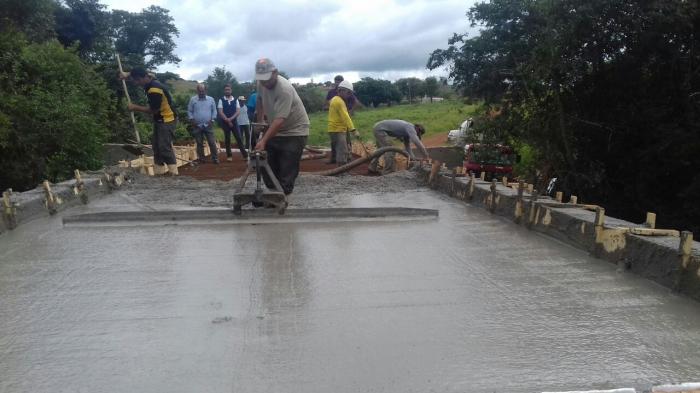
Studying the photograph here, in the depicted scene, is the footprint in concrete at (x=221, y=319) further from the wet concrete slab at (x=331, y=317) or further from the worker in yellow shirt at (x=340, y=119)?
the worker in yellow shirt at (x=340, y=119)

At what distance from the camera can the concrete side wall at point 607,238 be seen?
2732mm

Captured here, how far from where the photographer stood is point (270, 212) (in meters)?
4.68

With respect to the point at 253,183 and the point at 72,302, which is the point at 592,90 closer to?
the point at 253,183

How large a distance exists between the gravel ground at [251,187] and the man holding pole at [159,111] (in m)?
0.48

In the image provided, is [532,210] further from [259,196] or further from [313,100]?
[313,100]

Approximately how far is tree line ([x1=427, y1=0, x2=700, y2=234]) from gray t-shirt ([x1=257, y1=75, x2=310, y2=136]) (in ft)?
23.7

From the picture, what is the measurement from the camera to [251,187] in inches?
253

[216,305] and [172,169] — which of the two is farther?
[172,169]

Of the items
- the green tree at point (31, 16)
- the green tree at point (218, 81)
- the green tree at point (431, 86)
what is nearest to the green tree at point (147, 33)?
the green tree at point (218, 81)

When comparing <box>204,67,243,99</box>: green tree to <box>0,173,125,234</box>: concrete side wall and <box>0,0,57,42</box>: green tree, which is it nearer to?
<box>0,0,57,42</box>: green tree

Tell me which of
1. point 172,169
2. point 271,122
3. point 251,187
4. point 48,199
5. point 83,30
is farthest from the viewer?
point 83,30

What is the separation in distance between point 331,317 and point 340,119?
21.5ft

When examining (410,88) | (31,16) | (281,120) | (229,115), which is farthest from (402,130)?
(410,88)

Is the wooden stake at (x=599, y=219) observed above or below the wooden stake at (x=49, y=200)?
above
